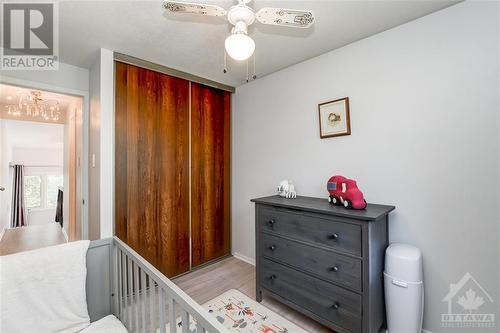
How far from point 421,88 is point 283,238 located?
1.58 metres

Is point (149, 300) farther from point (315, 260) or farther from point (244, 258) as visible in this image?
point (244, 258)

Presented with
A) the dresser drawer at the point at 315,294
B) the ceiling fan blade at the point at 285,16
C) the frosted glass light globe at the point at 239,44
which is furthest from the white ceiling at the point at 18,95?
the dresser drawer at the point at 315,294

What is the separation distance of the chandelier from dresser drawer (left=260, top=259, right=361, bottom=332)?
3637 millimetres

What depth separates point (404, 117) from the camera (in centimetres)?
Result: 167

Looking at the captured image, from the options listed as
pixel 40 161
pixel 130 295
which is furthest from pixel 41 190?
pixel 130 295

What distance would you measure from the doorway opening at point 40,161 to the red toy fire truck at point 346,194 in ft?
8.90

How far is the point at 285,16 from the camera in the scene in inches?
47.6

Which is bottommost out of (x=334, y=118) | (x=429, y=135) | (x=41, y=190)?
(x=41, y=190)

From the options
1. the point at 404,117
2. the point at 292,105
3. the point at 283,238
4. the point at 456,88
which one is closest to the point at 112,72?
the point at 292,105

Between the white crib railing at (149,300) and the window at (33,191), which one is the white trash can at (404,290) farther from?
the window at (33,191)

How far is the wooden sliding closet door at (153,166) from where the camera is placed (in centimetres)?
215

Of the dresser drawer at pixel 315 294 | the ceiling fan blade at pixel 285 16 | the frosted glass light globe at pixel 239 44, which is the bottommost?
the dresser drawer at pixel 315 294

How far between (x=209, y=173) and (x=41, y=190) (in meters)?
7.53

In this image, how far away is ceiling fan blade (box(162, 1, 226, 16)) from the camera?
3.65 ft
